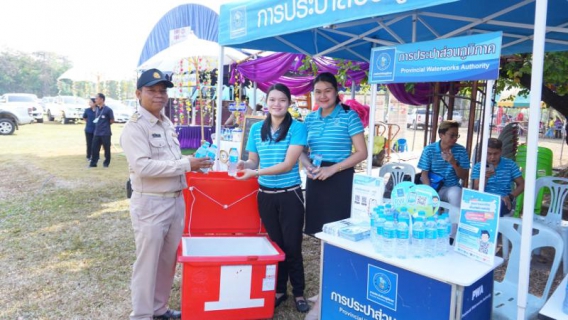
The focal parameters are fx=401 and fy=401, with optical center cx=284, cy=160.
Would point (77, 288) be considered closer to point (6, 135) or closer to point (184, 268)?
point (184, 268)

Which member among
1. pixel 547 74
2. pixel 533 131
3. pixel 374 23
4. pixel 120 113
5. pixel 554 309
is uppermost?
pixel 374 23

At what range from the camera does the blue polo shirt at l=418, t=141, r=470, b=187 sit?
4.05 m

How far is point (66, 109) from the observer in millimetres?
20672

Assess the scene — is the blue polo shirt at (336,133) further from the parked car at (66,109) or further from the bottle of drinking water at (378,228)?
the parked car at (66,109)

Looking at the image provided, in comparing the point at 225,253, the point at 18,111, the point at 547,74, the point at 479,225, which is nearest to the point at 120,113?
the point at 18,111

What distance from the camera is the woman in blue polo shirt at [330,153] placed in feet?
8.77

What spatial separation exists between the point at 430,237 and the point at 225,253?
5.12 ft

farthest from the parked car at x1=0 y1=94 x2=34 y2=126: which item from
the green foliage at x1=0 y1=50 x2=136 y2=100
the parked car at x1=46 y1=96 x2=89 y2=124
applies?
the green foliage at x1=0 y1=50 x2=136 y2=100

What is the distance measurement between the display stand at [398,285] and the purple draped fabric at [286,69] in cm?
497

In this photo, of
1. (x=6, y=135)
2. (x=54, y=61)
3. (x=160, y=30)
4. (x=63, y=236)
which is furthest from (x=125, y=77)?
(x=54, y=61)

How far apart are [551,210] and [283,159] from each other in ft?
9.12

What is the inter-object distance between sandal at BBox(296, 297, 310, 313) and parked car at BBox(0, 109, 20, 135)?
1623 centimetres

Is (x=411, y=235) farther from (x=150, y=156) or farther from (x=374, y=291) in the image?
(x=150, y=156)

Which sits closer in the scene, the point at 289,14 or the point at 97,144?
the point at 289,14
